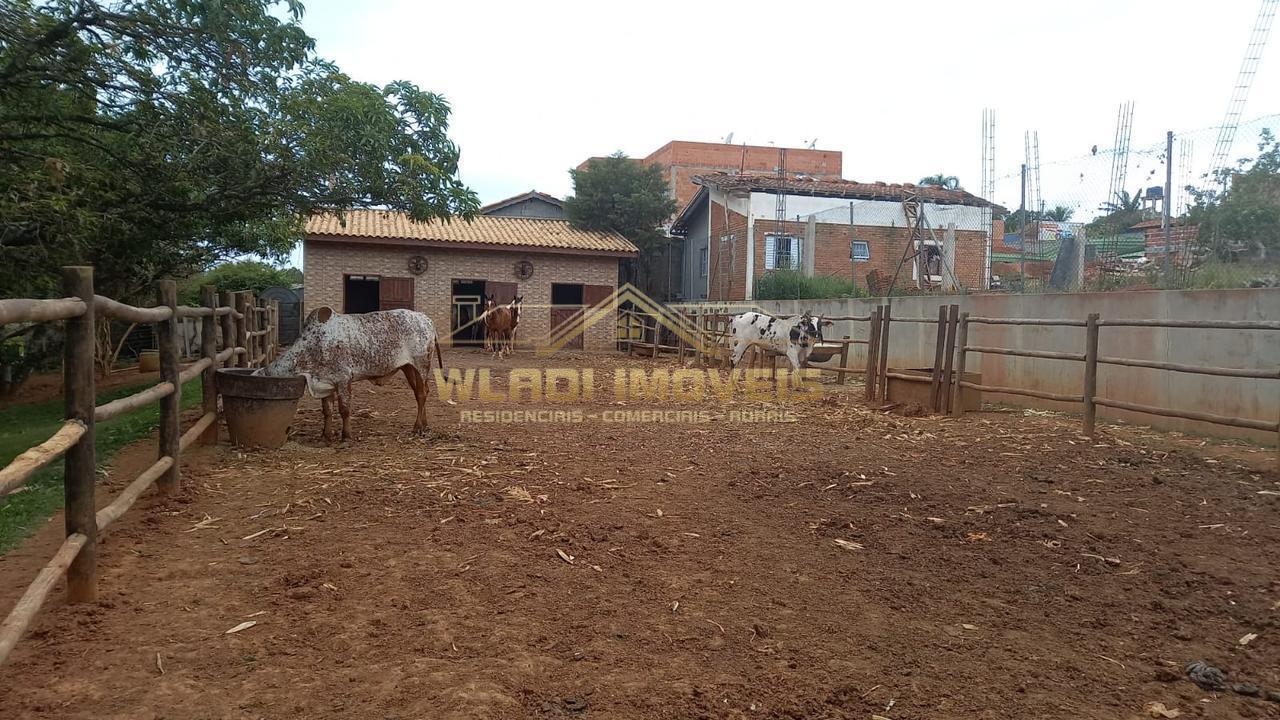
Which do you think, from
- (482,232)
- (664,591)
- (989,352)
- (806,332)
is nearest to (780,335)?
(806,332)

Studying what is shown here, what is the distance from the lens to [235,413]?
20.3ft

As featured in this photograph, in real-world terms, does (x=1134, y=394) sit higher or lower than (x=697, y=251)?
lower

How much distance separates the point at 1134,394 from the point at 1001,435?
218cm

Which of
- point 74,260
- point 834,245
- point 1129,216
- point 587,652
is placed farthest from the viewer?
point 834,245

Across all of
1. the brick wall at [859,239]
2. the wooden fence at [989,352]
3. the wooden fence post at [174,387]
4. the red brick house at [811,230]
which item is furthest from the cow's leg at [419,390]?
the brick wall at [859,239]

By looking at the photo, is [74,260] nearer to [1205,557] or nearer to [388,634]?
[388,634]

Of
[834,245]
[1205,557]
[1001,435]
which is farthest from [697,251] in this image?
[1205,557]

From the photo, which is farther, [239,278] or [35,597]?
[239,278]

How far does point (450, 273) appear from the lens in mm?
20969

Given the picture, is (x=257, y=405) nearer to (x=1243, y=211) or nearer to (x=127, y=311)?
(x=127, y=311)

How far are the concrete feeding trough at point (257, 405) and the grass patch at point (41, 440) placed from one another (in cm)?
95

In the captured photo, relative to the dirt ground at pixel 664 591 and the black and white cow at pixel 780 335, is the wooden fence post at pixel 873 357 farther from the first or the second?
the dirt ground at pixel 664 591

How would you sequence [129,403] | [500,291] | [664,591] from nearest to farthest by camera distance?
[664,591]
[129,403]
[500,291]

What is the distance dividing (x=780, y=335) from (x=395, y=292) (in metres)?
12.0
